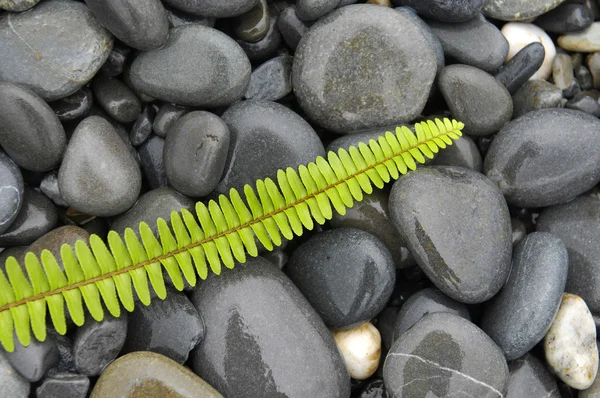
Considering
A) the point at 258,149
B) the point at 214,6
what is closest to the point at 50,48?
the point at 214,6

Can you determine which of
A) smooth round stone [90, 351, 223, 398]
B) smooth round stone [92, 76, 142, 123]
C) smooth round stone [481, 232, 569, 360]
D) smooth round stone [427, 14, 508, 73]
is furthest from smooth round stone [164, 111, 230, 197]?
smooth round stone [481, 232, 569, 360]

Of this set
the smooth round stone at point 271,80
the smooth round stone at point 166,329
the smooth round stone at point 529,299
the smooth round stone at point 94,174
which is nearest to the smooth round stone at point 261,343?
the smooth round stone at point 166,329

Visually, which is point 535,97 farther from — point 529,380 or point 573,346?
point 529,380

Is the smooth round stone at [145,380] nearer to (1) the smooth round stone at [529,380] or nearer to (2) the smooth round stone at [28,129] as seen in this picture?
(2) the smooth round stone at [28,129]

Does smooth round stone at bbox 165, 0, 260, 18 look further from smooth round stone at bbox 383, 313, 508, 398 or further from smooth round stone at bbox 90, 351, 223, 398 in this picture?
smooth round stone at bbox 383, 313, 508, 398

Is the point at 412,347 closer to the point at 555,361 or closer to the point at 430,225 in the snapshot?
the point at 430,225

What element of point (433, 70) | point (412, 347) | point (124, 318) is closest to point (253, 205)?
point (124, 318)
